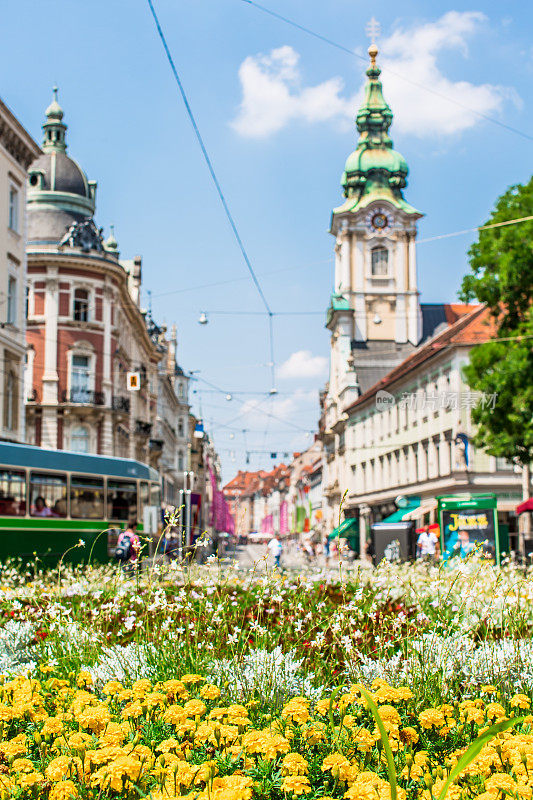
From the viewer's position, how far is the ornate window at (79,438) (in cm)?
4897

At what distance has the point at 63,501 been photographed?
24703 millimetres

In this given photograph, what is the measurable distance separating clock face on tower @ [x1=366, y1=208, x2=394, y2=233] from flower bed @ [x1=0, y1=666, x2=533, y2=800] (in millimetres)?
92412

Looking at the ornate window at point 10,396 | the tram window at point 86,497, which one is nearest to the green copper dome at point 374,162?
the ornate window at point 10,396

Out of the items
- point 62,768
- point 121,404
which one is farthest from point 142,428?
point 62,768

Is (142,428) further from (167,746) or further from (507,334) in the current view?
(167,746)

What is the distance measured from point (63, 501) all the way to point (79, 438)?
980 inches

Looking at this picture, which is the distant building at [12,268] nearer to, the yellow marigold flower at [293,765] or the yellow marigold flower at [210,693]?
the yellow marigold flower at [210,693]

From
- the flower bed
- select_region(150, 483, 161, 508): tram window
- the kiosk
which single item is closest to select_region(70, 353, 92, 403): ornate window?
select_region(150, 483, 161, 508): tram window

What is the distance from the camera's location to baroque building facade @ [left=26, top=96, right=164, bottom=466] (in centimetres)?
4881

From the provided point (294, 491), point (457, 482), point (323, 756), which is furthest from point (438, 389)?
point (294, 491)

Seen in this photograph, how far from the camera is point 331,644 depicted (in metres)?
6.82

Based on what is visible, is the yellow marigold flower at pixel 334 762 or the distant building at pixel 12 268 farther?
the distant building at pixel 12 268

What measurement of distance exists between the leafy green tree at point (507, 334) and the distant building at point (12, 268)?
16350 millimetres

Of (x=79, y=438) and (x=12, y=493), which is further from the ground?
(x=79, y=438)
